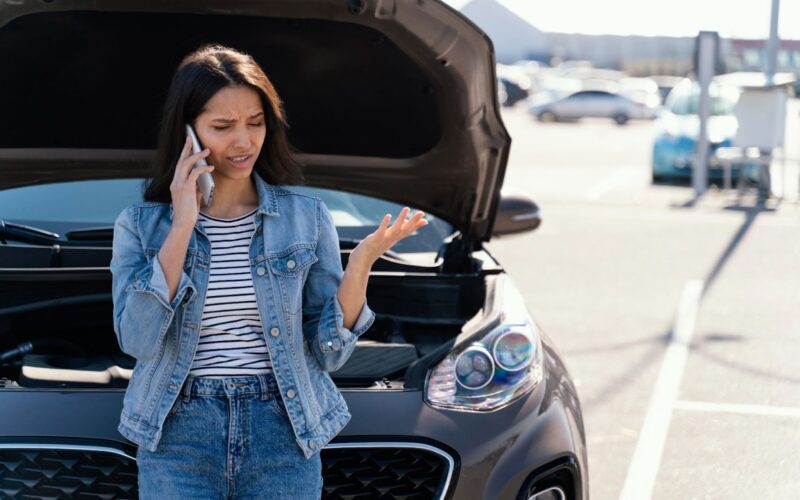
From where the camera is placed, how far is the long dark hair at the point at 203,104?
107 inches

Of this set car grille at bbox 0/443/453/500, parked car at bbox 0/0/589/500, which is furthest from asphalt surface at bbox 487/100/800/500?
car grille at bbox 0/443/453/500

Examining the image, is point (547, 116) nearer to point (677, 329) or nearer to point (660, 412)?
point (677, 329)

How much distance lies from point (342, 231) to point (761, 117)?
11057mm

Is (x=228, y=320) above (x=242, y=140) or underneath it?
underneath

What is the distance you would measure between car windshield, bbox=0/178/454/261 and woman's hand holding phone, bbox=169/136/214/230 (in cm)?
190

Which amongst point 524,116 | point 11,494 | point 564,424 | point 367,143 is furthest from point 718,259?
point 524,116

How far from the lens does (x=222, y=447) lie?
2.68 m

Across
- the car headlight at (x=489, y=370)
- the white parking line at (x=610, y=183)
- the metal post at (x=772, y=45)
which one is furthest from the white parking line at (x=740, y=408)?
the metal post at (x=772, y=45)

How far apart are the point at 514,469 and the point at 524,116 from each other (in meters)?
40.7

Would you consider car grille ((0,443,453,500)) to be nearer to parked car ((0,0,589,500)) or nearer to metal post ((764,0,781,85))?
parked car ((0,0,589,500))

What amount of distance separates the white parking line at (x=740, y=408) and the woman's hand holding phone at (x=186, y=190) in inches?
159

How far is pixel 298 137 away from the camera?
4.61 meters

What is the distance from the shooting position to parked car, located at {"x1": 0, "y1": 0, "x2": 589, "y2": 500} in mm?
3312

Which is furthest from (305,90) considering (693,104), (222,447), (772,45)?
(693,104)
